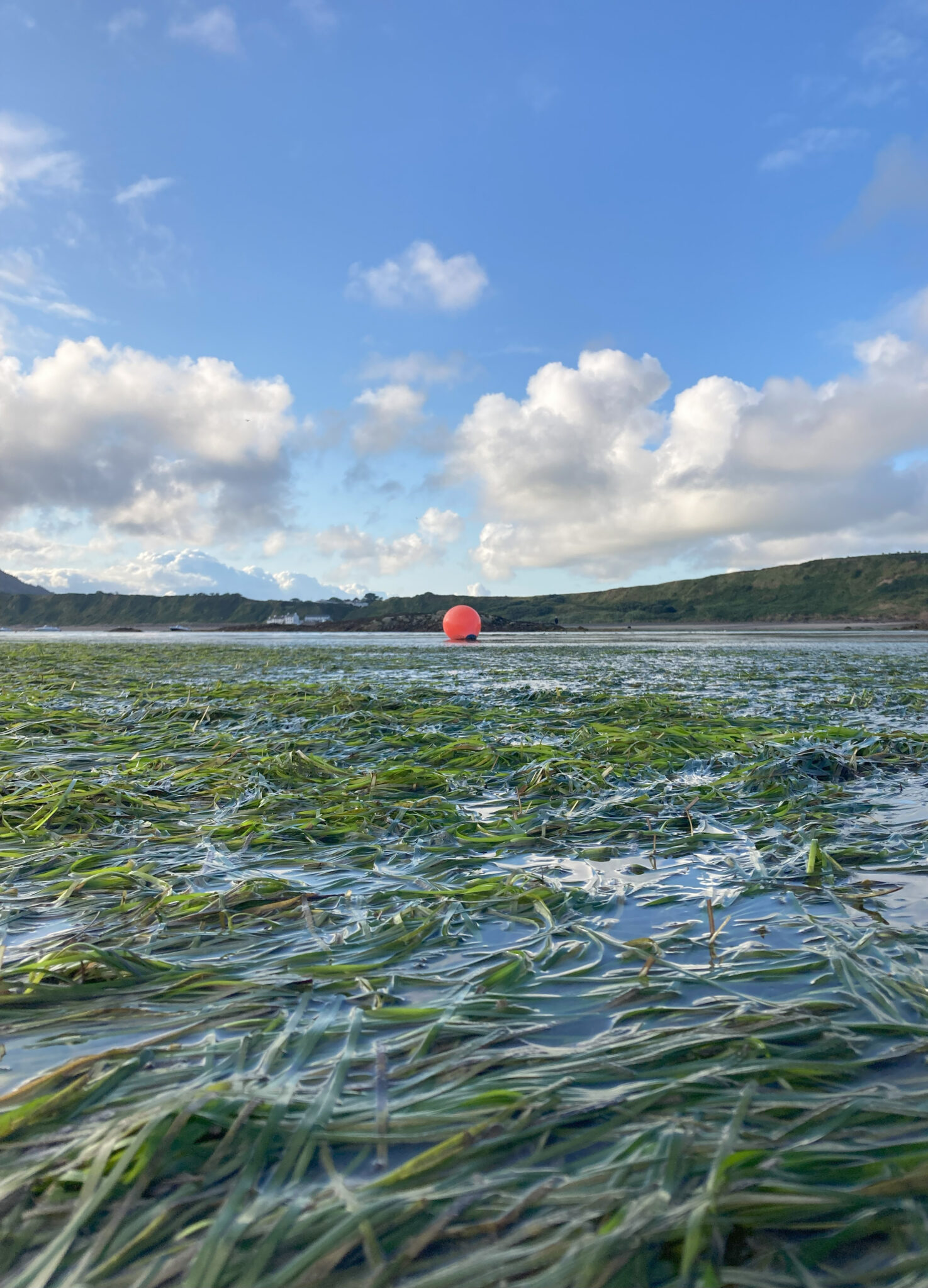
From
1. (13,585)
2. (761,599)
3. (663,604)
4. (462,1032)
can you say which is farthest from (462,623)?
(13,585)

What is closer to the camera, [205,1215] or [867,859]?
[205,1215]

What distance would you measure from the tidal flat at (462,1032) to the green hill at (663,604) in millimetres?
73083

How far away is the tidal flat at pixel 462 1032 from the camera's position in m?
1.05

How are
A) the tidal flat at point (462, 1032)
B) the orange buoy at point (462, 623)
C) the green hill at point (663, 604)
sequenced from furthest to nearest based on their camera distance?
the green hill at point (663, 604) < the orange buoy at point (462, 623) < the tidal flat at point (462, 1032)

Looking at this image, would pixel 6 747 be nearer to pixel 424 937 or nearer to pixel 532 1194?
pixel 424 937

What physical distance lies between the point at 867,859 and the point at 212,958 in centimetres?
266

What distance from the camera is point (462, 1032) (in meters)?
1.63

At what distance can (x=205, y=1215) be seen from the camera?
111cm

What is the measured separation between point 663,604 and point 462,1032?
293 ft

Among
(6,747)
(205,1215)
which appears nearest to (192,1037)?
A: (205,1215)

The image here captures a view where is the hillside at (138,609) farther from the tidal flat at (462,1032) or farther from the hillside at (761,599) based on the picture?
the tidal flat at (462,1032)

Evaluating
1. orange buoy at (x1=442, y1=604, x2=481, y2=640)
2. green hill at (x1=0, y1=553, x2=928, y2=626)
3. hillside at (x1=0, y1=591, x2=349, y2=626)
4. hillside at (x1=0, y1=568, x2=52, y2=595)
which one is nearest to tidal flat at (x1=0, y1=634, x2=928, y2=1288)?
orange buoy at (x1=442, y1=604, x2=481, y2=640)

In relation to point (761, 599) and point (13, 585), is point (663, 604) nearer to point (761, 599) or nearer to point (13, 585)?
point (761, 599)

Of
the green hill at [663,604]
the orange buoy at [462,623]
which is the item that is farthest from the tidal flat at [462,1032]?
the green hill at [663,604]
